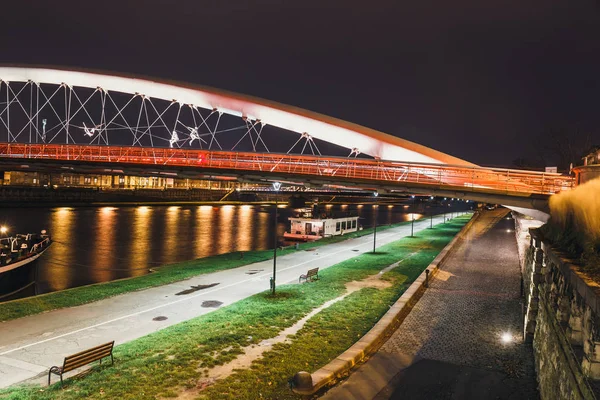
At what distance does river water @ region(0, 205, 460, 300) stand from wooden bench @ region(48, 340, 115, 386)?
14144 mm

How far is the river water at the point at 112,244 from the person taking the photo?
24.9m

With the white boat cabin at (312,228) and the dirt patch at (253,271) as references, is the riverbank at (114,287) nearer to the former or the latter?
the dirt patch at (253,271)

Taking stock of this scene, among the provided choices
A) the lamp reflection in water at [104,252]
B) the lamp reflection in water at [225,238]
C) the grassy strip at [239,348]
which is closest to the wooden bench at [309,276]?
the grassy strip at [239,348]

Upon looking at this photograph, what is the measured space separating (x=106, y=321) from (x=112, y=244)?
30.5m

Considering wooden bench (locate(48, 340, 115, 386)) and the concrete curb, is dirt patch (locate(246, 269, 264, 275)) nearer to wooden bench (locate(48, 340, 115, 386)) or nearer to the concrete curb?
the concrete curb

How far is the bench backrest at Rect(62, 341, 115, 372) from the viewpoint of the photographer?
27.0 ft

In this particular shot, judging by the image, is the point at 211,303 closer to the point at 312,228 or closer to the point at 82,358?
the point at 82,358

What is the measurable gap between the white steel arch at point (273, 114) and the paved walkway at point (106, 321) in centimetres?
895

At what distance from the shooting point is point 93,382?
27.1ft

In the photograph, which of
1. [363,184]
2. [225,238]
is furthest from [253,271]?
[225,238]

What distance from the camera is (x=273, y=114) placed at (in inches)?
1061

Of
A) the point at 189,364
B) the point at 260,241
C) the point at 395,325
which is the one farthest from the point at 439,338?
the point at 260,241

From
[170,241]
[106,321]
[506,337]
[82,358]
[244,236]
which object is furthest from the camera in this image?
[244,236]

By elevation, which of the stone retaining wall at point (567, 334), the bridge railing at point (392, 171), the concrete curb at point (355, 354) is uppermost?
the bridge railing at point (392, 171)
